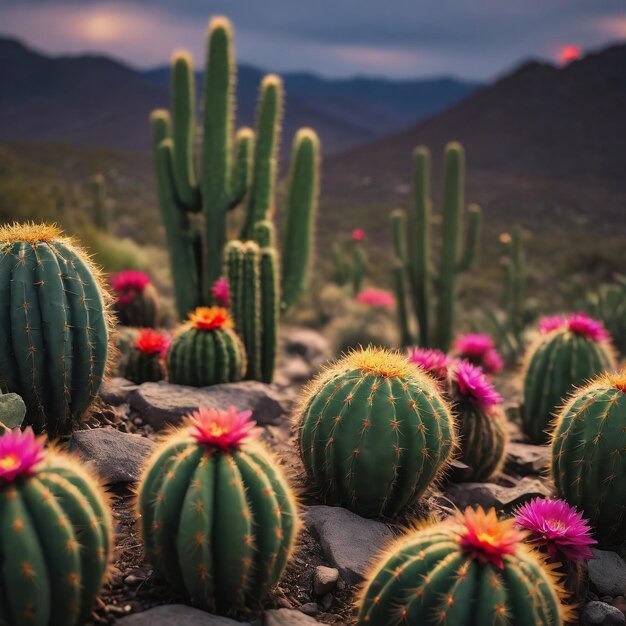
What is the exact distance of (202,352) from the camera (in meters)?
5.63

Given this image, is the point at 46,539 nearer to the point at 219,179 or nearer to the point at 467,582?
the point at 467,582

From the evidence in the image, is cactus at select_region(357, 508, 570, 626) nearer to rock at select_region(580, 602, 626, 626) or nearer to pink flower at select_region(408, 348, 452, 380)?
rock at select_region(580, 602, 626, 626)

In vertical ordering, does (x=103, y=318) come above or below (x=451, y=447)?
above

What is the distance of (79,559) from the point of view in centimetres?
267

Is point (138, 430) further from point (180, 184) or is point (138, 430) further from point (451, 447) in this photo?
point (180, 184)

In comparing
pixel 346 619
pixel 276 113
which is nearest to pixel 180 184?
pixel 276 113

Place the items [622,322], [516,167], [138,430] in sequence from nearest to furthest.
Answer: [138,430]
[622,322]
[516,167]

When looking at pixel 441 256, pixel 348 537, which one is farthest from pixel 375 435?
pixel 441 256

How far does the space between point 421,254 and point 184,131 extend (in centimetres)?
423

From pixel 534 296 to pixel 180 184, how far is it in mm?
18311

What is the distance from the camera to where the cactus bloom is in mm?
2717

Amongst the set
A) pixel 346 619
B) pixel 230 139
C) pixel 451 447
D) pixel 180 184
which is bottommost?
pixel 346 619

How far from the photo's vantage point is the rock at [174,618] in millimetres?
2814

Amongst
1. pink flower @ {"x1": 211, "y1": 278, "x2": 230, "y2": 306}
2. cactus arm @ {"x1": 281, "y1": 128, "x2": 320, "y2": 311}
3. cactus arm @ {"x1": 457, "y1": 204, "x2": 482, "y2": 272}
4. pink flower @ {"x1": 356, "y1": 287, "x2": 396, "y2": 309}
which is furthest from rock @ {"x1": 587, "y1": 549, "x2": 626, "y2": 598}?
pink flower @ {"x1": 356, "y1": 287, "x2": 396, "y2": 309}
